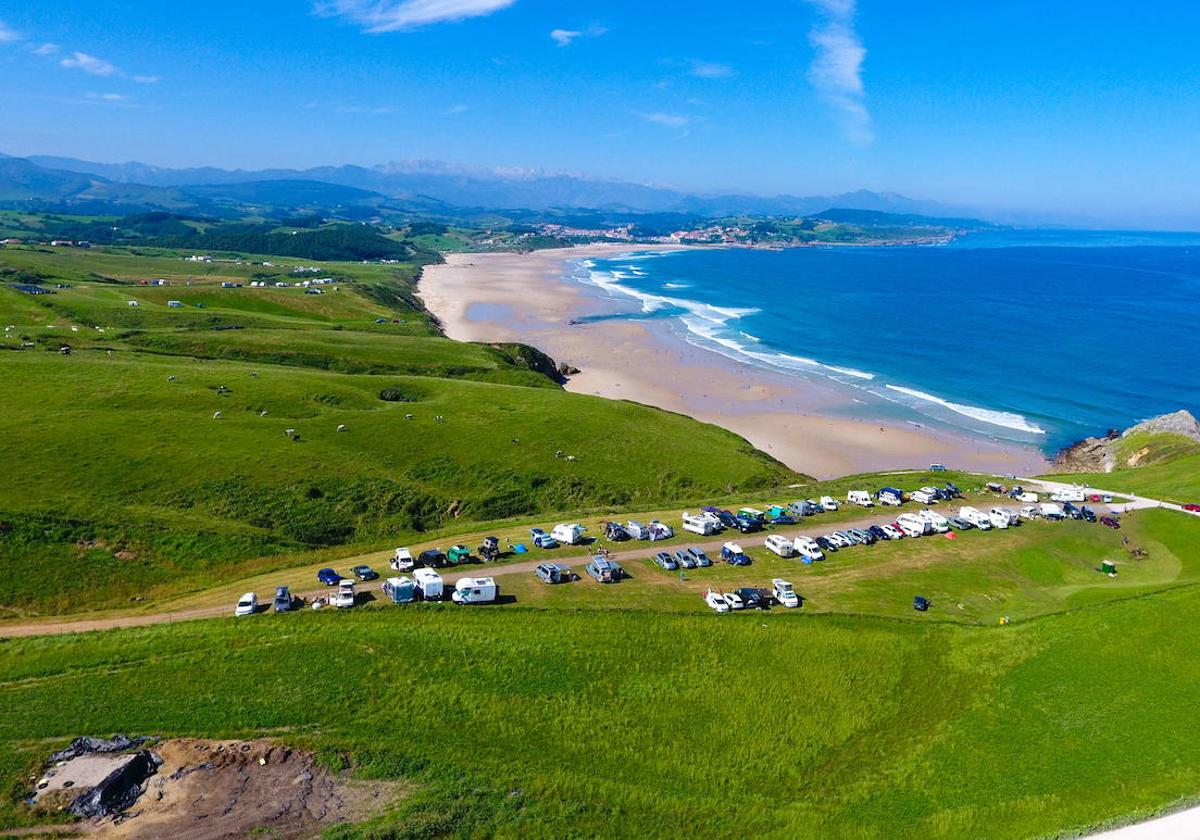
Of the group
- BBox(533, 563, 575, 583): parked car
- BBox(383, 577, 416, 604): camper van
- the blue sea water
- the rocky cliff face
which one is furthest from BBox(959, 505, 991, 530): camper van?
the blue sea water

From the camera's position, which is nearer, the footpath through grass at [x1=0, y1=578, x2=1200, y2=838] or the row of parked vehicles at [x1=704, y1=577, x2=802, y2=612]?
the footpath through grass at [x1=0, y1=578, x2=1200, y2=838]

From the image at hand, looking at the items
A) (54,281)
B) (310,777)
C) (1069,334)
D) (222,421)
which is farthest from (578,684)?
(1069,334)

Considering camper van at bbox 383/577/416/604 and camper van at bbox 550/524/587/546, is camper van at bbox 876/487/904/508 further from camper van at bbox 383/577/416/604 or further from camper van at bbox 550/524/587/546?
camper van at bbox 383/577/416/604

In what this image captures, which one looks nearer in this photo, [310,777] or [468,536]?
[310,777]

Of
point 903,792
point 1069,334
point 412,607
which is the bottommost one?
point 903,792

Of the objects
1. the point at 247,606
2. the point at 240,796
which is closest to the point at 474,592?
the point at 247,606

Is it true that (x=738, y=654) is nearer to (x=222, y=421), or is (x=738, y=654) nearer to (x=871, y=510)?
(x=871, y=510)

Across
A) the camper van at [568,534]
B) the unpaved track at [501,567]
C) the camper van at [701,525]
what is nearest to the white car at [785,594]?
the unpaved track at [501,567]

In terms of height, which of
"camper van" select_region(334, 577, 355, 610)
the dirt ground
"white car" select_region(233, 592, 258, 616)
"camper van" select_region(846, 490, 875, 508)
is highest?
"camper van" select_region(846, 490, 875, 508)
